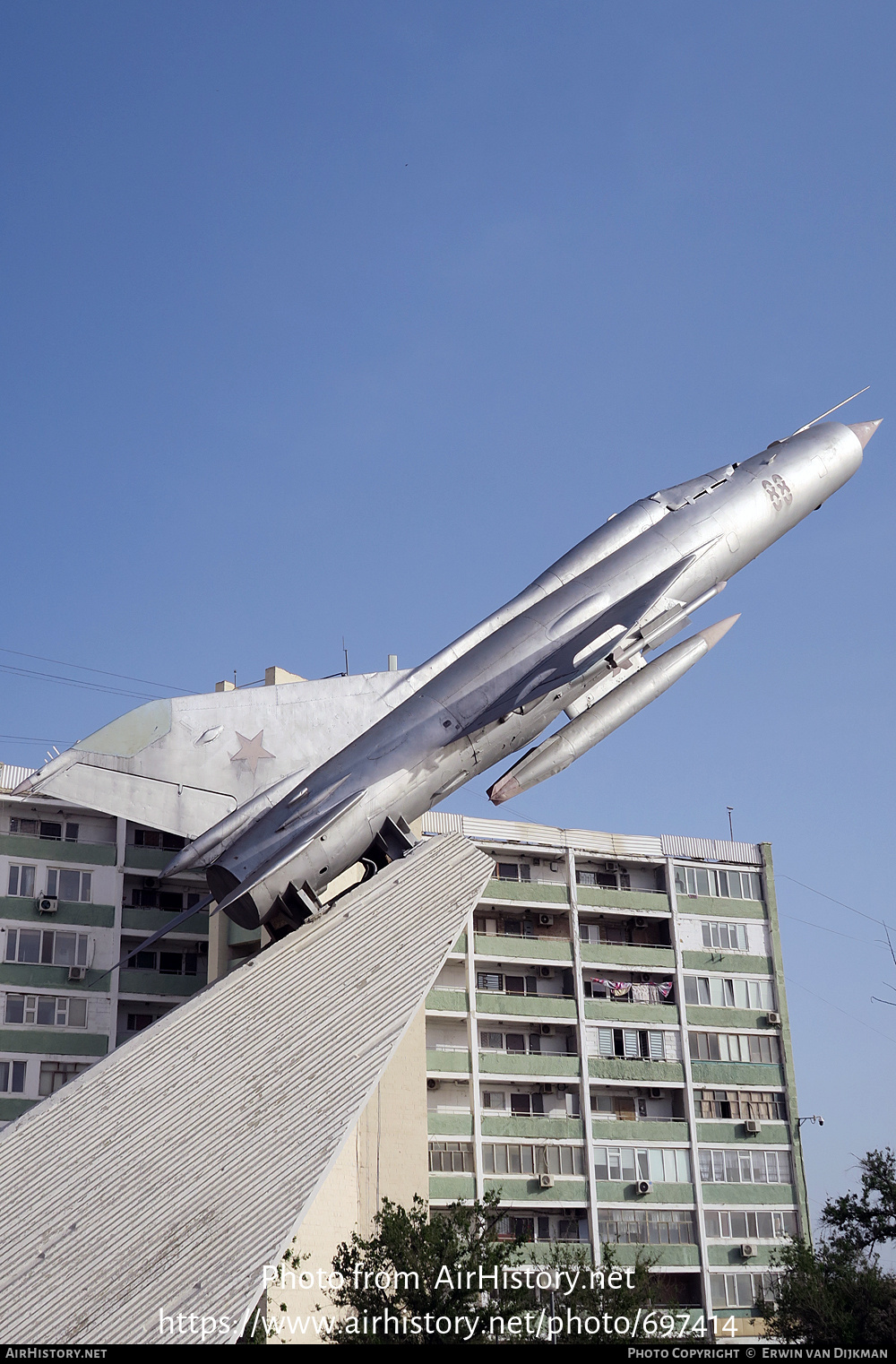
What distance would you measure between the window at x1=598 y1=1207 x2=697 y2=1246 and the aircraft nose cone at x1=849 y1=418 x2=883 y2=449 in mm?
22353

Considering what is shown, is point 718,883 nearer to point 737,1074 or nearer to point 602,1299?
point 737,1074

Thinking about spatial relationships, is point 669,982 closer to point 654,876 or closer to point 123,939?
point 654,876

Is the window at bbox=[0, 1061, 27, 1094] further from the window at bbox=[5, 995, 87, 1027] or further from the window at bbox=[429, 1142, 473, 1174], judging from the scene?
the window at bbox=[429, 1142, 473, 1174]

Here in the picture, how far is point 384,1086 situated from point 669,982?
456 inches

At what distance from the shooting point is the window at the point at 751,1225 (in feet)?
133

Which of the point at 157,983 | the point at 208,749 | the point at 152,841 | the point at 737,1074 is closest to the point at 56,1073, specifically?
the point at 157,983

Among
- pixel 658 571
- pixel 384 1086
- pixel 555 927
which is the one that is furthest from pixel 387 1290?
pixel 555 927

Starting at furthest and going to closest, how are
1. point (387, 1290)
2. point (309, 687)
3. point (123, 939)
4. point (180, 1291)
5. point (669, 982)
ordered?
1. point (669, 982)
2. point (123, 939)
3. point (309, 687)
4. point (387, 1290)
5. point (180, 1291)

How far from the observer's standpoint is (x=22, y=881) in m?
38.8

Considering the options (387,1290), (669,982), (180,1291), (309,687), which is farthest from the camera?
(669,982)

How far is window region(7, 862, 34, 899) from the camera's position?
1522 inches

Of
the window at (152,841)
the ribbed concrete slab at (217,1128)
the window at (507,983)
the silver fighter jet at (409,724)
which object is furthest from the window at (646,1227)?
the ribbed concrete slab at (217,1128)

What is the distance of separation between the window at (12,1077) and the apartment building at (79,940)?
2 centimetres
